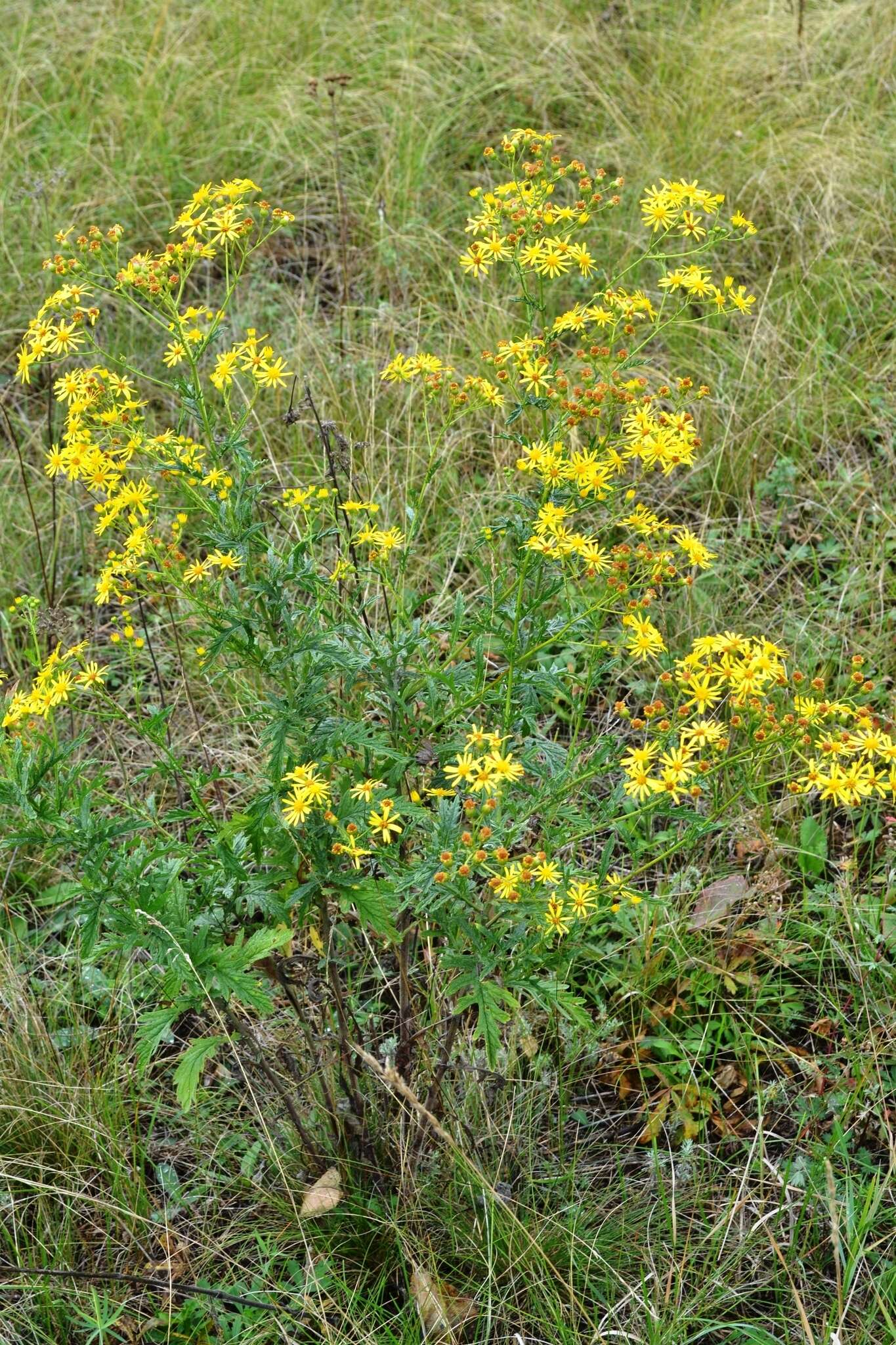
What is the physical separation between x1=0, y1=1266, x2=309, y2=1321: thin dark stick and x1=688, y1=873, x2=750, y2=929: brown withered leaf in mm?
1108

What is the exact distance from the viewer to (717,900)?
2719 mm

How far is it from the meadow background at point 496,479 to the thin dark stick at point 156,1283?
0.03m

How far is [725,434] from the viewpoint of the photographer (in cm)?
361

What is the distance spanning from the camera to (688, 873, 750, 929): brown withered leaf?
106 inches

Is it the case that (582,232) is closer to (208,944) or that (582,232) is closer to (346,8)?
(346,8)

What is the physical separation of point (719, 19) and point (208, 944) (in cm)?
466

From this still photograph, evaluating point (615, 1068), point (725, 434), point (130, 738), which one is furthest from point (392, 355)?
point (615, 1068)

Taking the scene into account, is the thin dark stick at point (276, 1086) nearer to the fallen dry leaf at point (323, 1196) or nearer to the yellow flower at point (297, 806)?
the fallen dry leaf at point (323, 1196)

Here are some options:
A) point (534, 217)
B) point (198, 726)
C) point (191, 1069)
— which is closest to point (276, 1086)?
point (191, 1069)

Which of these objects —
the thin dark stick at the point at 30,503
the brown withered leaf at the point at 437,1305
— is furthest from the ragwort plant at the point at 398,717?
the thin dark stick at the point at 30,503

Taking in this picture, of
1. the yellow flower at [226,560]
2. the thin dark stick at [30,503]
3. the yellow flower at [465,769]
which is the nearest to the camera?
the yellow flower at [465,769]

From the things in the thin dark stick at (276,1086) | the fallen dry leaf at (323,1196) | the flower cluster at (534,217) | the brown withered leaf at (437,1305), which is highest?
the flower cluster at (534,217)

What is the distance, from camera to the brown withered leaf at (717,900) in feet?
8.81

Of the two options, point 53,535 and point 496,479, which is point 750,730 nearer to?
point 496,479
